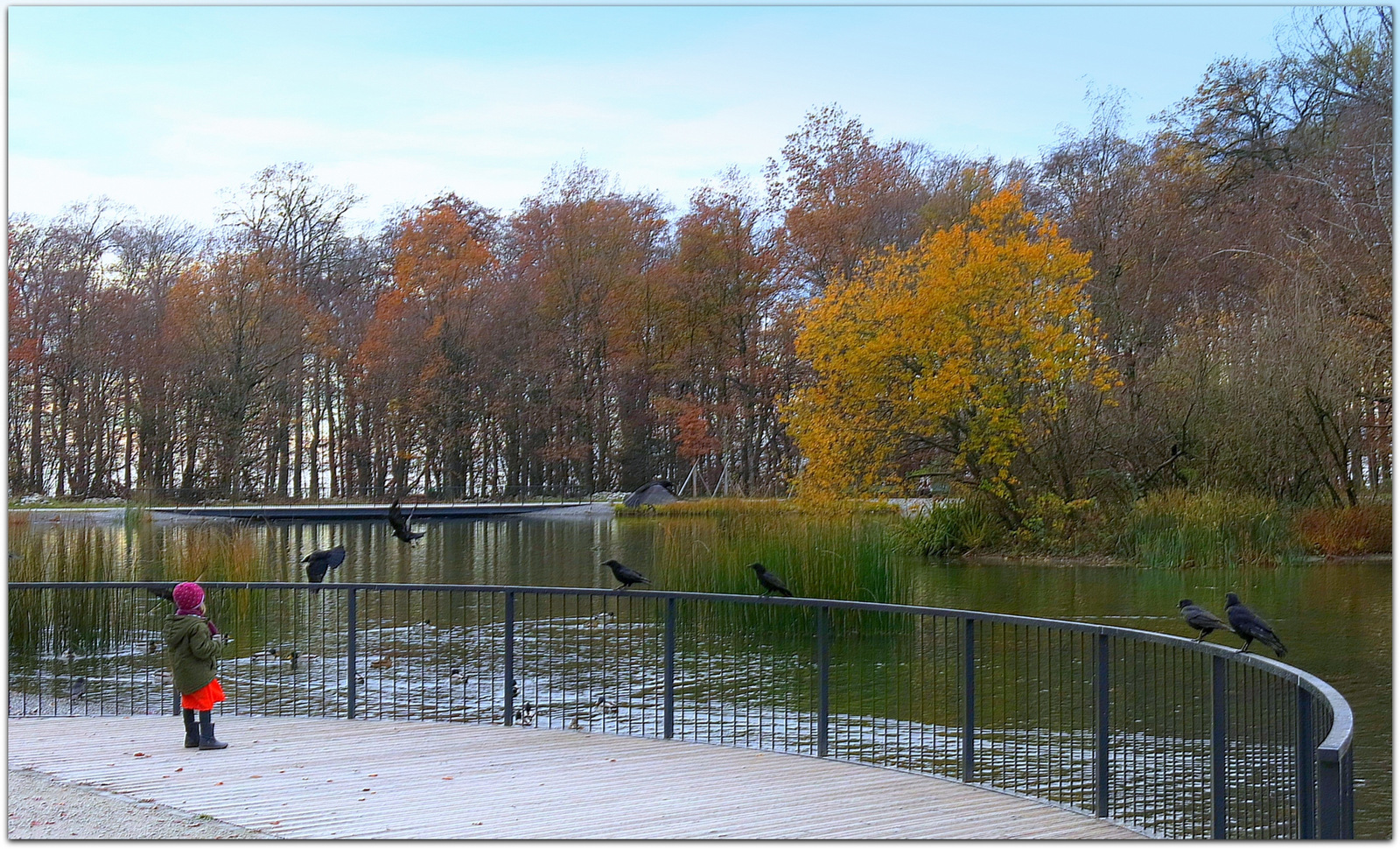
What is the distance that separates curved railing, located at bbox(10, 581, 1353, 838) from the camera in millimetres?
7812

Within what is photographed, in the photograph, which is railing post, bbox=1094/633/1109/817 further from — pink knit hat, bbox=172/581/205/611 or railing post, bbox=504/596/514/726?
pink knit hat, bbox=172/581/205/611

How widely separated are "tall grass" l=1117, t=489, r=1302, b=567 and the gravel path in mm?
20432

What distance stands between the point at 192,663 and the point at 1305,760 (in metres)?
5.91

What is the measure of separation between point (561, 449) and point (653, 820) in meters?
47.4

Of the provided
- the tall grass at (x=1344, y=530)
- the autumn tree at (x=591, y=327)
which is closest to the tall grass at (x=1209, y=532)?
the tall grass at (x=1344, y=530)

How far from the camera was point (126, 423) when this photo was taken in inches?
1794

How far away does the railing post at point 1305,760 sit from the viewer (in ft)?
16.8

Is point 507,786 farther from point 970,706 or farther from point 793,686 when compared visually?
point 793,686

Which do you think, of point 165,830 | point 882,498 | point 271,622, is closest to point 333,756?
point 165,830

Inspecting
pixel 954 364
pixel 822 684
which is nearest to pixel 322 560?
pixel 822 684

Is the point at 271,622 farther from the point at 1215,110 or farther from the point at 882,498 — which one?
the point at 1215,110

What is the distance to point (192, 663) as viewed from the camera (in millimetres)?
7973

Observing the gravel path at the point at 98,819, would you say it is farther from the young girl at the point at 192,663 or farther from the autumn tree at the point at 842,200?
the autumn tree at the point at 842,200

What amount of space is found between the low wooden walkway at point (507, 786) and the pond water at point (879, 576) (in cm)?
366
